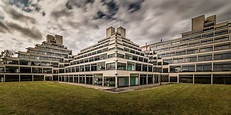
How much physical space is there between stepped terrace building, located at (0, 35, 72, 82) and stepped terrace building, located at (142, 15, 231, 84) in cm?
5259

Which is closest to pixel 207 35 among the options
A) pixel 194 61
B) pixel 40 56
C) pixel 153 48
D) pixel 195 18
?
pixel 195 18

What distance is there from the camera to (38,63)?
194ft

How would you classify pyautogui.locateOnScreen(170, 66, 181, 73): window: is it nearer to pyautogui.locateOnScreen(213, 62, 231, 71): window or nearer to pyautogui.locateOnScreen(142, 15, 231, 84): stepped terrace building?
pyautogui.locateOnScreen(142, 15, 231, 84): stepped terrace building

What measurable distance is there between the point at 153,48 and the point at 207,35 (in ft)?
82.4

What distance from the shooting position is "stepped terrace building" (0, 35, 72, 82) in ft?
165

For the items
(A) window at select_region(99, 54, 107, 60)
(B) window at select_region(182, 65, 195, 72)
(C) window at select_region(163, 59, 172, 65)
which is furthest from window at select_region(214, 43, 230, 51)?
(A) window at select_region(99, 54, 107, 60)

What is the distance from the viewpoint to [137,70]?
35.7 m

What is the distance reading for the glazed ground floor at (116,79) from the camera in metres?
28.9

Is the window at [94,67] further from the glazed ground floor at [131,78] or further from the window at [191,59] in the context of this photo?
the window at [191,59]

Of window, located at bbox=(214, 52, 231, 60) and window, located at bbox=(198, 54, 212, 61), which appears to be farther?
window, located at bbox=(198, 54, 212, 61)

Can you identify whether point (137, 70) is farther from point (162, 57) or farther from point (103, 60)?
point (162, 57)

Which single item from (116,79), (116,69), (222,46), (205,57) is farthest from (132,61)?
(222,46)

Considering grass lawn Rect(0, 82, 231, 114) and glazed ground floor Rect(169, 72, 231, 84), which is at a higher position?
grass lawn Rect(0, 82, 231, 114)

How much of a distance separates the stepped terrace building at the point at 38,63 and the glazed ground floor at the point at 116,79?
22717 mm
